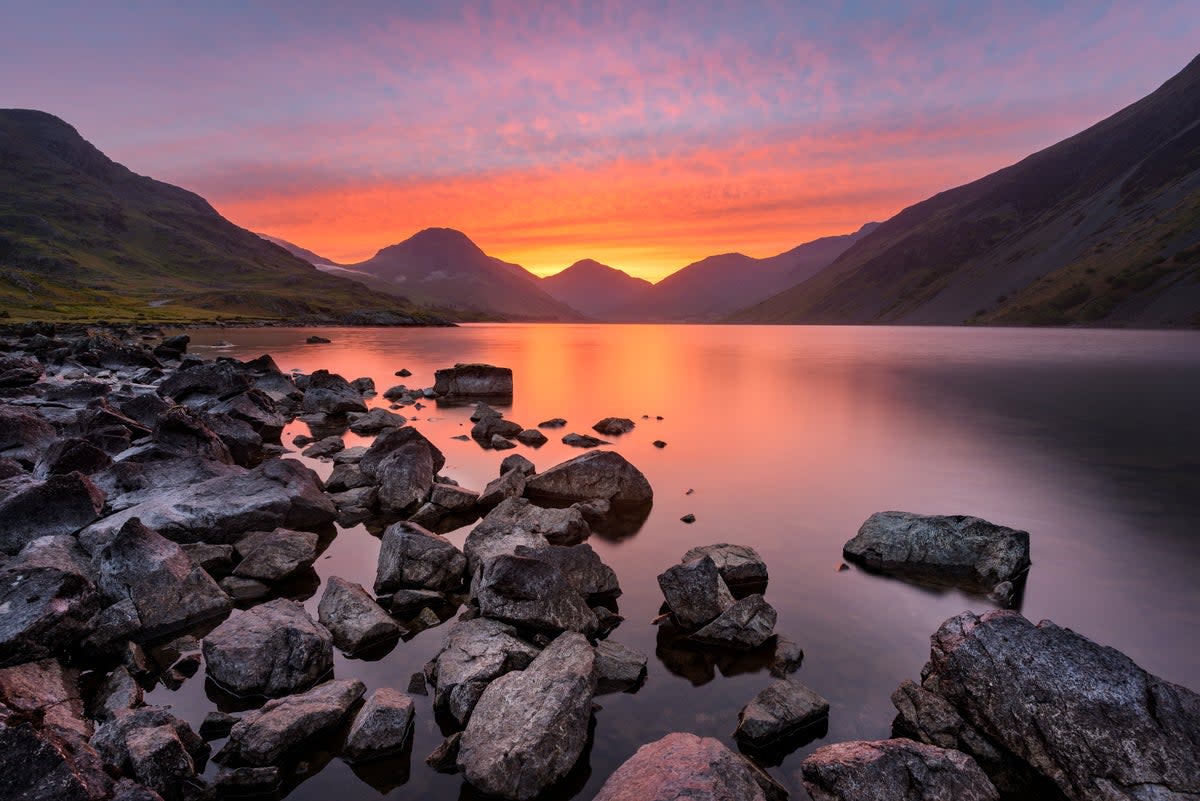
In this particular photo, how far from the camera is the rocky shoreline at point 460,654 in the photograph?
7.89 metres

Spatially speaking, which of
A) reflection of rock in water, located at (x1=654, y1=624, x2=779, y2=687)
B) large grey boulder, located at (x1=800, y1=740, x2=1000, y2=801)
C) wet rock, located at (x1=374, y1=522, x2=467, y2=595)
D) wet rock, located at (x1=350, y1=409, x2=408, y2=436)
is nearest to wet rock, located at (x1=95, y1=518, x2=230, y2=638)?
wet rock, located at (x1=374, y1=522, x2=467, y2=595)

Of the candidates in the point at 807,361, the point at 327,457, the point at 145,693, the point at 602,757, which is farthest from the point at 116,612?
the point at 807,361

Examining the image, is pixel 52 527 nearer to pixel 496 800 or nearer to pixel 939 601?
pixel 496 800

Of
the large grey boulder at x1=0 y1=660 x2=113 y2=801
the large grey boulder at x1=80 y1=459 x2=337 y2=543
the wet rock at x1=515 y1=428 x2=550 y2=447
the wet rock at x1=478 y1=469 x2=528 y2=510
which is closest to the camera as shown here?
the large grey boulder at x1=0 y1=660 x2=113 y2=801

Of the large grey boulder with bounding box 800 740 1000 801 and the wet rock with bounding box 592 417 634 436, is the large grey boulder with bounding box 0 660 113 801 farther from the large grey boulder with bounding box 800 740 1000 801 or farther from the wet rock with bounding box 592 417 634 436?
the wet rock with bounding box 592 417 634 436

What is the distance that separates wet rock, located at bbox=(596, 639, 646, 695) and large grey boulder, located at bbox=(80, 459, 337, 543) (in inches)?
430

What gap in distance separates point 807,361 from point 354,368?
7033 centimetres

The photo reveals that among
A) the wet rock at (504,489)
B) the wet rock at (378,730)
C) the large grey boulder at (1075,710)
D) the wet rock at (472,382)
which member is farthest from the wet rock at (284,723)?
the wet rock at (472,382)

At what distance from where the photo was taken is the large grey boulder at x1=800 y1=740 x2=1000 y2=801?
7.69 metres

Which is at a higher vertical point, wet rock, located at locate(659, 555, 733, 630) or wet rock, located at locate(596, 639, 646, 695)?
wet rock, located at locate(659, 555, 733, 630)

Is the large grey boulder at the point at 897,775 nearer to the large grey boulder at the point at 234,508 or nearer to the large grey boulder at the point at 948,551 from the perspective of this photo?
the large grey boulder at the point at 948,551

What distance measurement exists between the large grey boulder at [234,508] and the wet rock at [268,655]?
577cm

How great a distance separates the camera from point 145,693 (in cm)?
1023

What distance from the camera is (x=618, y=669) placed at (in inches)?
426
